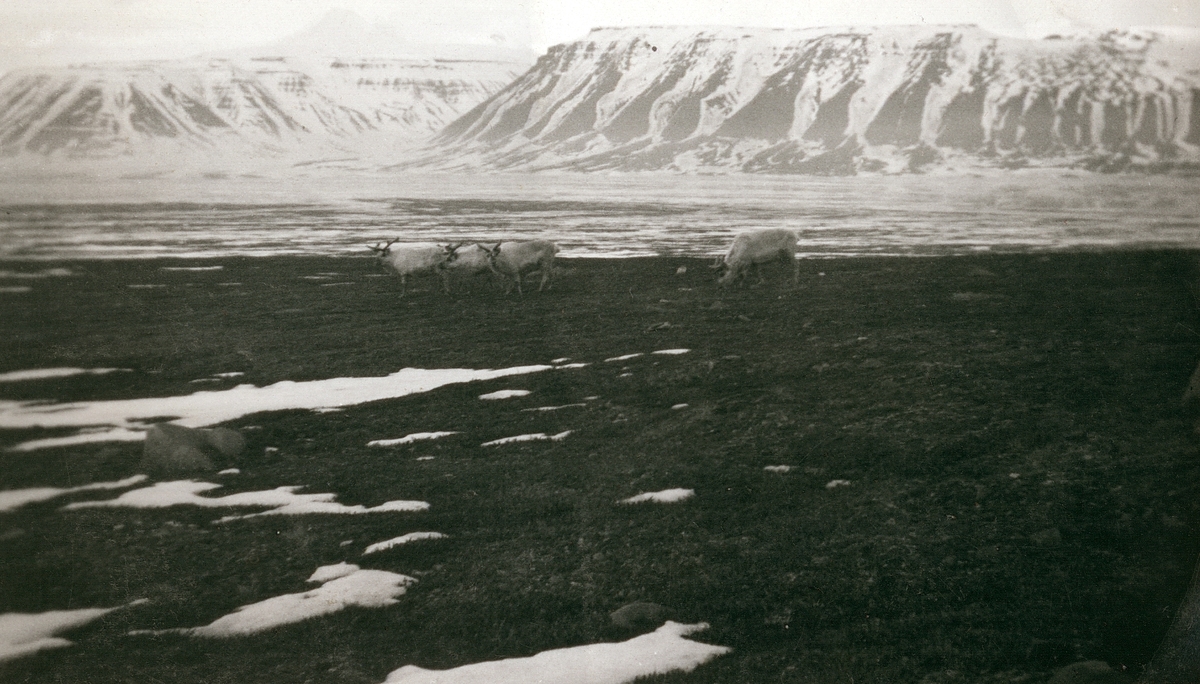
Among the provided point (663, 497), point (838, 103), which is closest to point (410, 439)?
point (663, 497)

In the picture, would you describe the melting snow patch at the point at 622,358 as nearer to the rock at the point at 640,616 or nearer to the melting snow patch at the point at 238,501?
the melting snow patch at the point at 238,501

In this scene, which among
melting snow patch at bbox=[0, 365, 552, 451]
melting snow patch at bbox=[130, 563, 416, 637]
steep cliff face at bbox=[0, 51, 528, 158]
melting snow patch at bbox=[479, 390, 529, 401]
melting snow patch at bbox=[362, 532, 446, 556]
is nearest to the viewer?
melting snow patch at bbox=[130, 563, 416, 637]

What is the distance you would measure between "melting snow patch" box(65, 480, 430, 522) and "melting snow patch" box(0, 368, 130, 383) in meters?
0.95

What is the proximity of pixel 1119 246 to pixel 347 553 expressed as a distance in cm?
958

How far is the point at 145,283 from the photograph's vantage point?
24.0ft

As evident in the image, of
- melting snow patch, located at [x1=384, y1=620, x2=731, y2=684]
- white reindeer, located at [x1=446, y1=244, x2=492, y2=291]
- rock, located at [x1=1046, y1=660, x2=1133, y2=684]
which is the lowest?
melting snow patch, located at [x1=384, y1=620, x2=731, y2=684]

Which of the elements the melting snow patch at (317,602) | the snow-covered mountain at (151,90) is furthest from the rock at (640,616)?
the snow-covered mountain at (151,90)

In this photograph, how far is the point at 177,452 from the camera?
16.1 ft

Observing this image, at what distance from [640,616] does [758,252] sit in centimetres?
770

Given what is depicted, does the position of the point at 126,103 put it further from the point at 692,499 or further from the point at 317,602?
the point at 692,499

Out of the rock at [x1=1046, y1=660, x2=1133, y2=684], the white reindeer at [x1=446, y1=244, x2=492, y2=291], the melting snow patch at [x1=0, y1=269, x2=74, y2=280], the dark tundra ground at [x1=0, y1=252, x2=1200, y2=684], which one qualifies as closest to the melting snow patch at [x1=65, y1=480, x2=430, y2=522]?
the dark tundra ground at [x1=0, y1=252, x2=1200, y2=684]

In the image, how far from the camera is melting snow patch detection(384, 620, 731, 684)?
11.4 ft

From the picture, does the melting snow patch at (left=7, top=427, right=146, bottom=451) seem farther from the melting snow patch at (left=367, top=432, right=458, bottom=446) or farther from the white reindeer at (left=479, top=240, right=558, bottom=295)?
the white reindeer at (left=479, top=240, right=558, bottom=295)

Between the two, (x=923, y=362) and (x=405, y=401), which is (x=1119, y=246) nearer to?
(x=923, y=362)
